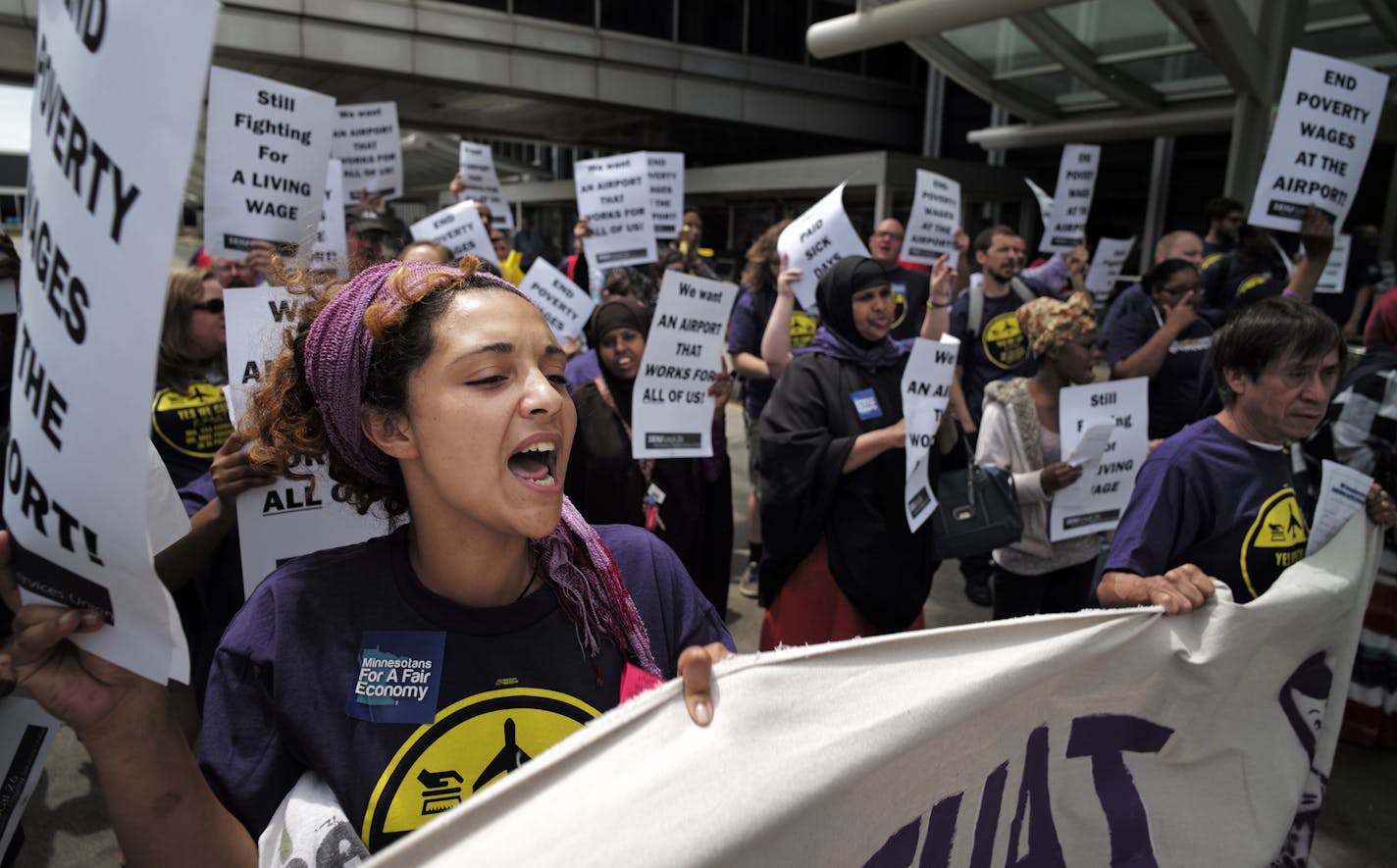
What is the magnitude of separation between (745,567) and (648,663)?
14.7 ft

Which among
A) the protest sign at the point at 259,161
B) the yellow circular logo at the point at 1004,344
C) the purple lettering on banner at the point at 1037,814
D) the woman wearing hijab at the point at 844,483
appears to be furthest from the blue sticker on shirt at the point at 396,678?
the yellow circular logo at the point at 1004,344

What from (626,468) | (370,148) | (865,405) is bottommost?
(626,468)

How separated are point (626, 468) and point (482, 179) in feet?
16.6

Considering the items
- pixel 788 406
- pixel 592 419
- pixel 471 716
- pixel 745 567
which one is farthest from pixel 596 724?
pixel 745 567

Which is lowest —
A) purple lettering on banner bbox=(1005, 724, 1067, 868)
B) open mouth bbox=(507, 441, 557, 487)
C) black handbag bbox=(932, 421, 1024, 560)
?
purple lettering on banner bbox=(1005, 724, 1067, 868)

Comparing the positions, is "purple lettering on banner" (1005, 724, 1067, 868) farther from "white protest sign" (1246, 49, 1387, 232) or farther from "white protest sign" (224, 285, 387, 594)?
"white protest sign" (1246, 49, 1387, 232)

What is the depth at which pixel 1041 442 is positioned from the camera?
3.70 meters

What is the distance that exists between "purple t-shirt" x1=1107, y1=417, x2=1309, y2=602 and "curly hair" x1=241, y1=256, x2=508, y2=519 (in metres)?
1.83

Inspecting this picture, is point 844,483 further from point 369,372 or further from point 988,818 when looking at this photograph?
point 369,372

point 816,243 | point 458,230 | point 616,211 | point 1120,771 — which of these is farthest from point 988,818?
point 616,211

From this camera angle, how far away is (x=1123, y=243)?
7098 mm

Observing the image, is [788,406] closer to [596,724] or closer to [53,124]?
[596,724]

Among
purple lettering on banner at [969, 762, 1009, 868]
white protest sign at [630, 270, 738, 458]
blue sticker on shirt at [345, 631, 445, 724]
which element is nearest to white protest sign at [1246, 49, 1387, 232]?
white protest sign at [630, 270, 738, 458]

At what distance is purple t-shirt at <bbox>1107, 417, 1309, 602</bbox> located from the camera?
2.31 metres
